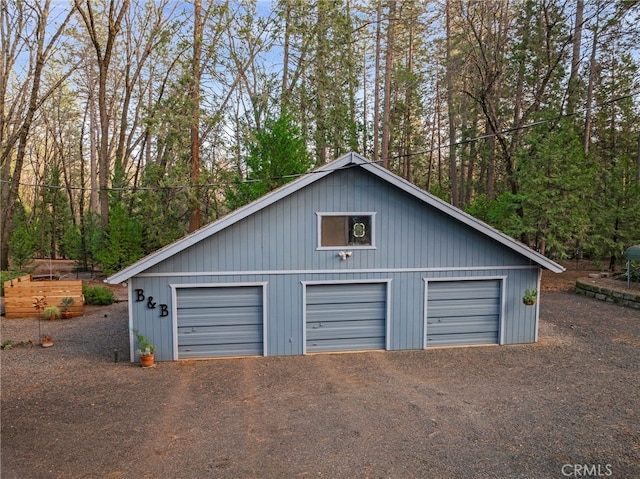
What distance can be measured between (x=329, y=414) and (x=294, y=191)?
15.7 feet

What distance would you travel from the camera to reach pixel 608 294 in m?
15.8

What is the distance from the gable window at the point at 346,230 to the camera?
386 inches

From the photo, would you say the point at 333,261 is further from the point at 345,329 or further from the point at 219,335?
the point at 219,335

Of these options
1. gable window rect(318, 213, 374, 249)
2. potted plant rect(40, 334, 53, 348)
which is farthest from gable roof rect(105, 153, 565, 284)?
potted plant rect(40, 334, 53, 348)

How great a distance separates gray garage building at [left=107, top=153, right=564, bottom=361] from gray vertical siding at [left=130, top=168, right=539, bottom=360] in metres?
0.02

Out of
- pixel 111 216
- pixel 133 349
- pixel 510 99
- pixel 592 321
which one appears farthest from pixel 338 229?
pixel 510 99

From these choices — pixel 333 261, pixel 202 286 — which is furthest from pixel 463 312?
pixel 202 286

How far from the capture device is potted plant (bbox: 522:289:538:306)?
10.4 meters

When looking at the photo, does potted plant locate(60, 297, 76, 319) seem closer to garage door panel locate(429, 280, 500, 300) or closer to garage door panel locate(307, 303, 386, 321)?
garage door panel locate(307, 303, 386, 321)

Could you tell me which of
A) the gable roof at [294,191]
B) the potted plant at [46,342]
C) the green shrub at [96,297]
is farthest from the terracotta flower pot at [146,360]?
the green shrub at [96,297]

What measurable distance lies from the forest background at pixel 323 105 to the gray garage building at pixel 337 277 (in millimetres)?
6971

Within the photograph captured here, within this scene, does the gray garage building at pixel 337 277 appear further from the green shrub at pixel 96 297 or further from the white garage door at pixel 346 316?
the green shrub at pixel 96 297
